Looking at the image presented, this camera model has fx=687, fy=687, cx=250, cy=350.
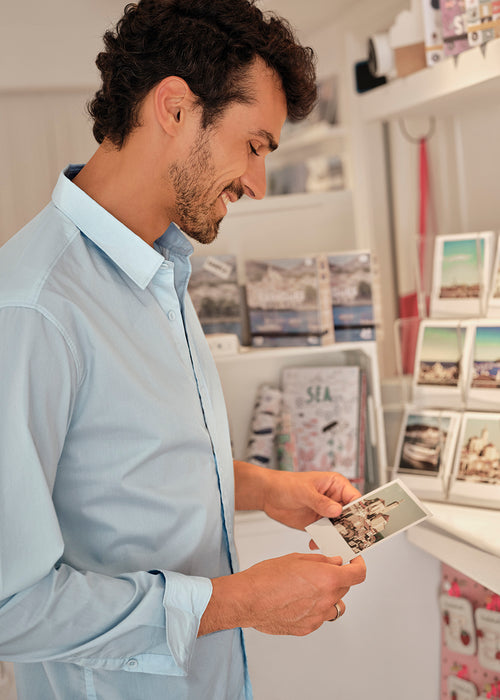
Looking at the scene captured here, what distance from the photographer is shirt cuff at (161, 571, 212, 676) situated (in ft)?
2.80

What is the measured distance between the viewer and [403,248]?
105 inches

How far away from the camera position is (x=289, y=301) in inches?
78.9

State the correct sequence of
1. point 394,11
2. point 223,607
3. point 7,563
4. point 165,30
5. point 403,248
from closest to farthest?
point 7,563, point 223,607, point 165,30, point 394,11, point 403,248

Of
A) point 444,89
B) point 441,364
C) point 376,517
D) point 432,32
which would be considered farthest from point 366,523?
point 432,32

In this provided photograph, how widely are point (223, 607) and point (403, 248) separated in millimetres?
2023

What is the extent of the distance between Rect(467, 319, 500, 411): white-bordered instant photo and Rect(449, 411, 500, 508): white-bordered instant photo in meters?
0.03

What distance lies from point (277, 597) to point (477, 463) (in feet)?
3.28

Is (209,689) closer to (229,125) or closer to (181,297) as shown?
(181,297)

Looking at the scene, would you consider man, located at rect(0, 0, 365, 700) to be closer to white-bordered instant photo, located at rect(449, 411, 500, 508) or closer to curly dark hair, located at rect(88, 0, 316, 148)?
curly dark hair, located at rect(88, 0, 316, 148)

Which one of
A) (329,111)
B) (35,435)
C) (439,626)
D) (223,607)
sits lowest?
(439,626)

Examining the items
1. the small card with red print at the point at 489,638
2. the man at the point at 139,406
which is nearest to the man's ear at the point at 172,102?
the man at the point at 139,406

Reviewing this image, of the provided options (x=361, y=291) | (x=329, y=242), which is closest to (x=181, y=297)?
(x=361, y=291)

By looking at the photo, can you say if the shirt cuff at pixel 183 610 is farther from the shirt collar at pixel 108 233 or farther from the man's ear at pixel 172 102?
the man's ear at pixel 172 102

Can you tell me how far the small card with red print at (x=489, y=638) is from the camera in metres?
1.89
